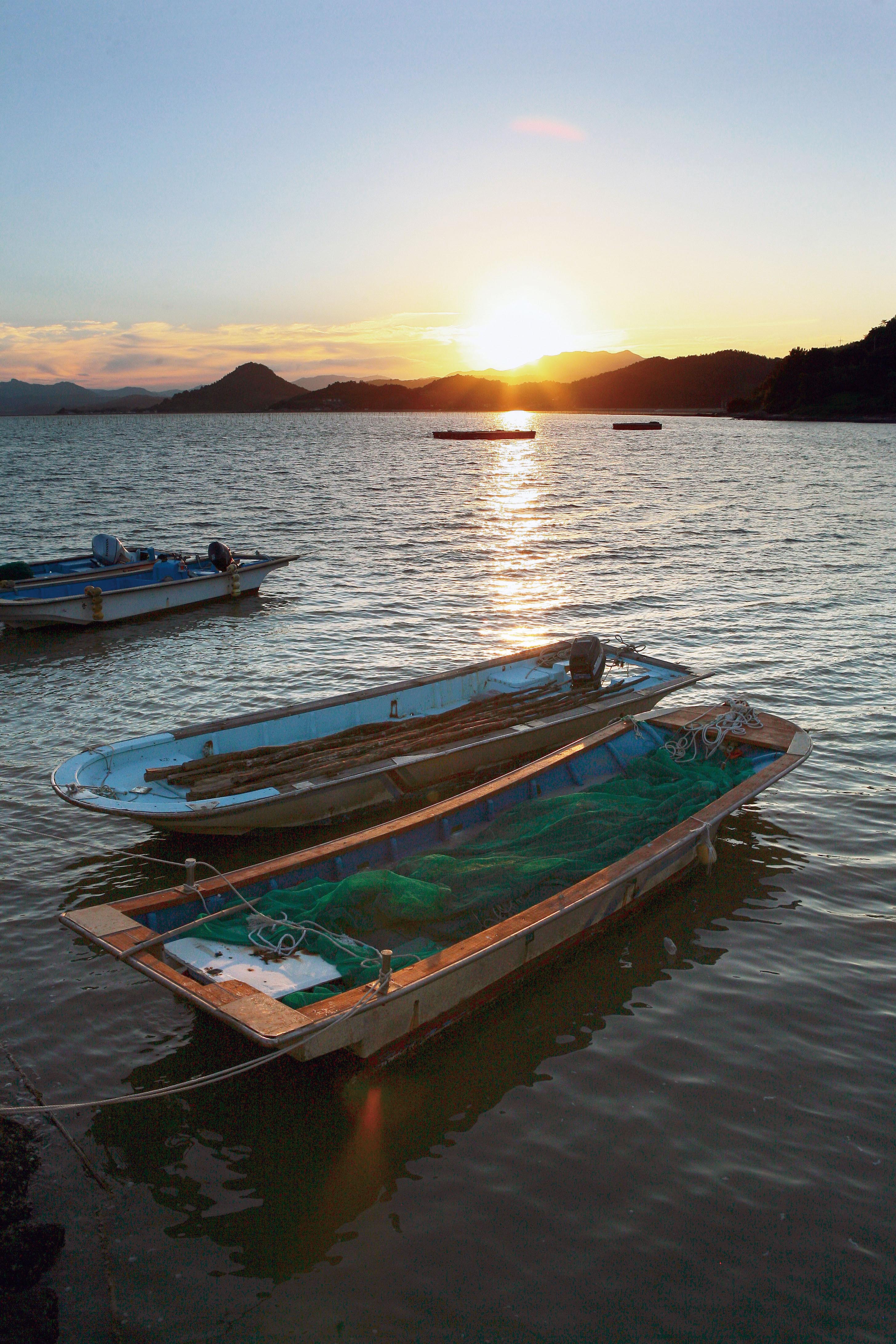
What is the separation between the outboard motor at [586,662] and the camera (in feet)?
40.7

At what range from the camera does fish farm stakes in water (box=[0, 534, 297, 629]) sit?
18266 mm

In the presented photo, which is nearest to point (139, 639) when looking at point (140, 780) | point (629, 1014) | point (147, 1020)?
point (140, 780)

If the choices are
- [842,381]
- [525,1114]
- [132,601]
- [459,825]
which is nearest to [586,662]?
[459,825]

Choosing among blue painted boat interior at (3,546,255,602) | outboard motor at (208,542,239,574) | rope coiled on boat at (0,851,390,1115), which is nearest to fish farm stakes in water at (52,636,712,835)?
rope coiled on boat at (0,851,390,1115)

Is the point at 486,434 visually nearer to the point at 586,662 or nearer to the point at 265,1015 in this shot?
the point at 586,662

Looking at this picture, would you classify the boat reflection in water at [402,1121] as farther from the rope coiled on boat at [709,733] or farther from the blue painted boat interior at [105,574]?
the blue painted boat interior at [105,574]

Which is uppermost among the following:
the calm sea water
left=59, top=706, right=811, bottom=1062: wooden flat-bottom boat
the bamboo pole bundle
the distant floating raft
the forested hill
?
the forested hill

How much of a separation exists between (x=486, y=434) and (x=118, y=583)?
115818 millimetres

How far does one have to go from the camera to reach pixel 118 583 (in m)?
20.4

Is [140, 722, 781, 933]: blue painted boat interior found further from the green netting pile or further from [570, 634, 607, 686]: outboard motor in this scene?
[570, 634, 607, 686]: outboard motor

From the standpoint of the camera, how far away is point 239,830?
9.09 metres

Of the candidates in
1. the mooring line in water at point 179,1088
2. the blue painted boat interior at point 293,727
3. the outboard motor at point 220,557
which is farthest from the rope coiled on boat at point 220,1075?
the outboard motor at point 220,557

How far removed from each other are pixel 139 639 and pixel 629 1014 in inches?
555

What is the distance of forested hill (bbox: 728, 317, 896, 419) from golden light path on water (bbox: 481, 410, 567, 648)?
3714 inches
